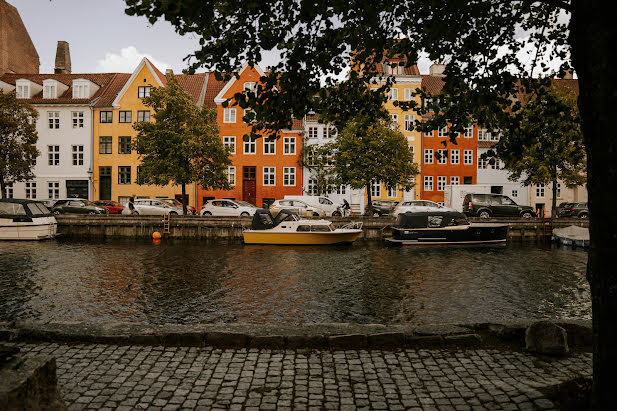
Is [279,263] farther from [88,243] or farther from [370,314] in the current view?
[88,243]

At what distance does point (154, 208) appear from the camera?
38.5 m

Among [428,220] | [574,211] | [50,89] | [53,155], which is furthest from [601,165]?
[50,89]

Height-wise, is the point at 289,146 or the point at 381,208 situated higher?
the point at 289,146

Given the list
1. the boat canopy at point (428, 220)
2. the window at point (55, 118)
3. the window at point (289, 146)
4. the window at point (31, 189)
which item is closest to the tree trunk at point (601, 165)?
the boat canopy at point (428, 220)

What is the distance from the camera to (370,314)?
42.1 ft

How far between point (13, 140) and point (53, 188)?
10.1 metres

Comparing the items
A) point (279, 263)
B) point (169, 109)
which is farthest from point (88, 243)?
point (279, 263)

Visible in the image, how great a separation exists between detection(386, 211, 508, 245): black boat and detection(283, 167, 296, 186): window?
21838 millimetres

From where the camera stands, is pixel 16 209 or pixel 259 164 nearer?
pixel 16 209

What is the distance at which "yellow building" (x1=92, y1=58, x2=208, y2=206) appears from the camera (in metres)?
49.9

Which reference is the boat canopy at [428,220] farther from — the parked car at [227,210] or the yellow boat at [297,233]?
the parked car at [227,210]

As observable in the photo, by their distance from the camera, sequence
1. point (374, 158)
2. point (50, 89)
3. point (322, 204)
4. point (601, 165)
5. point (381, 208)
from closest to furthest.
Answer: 1. point (601, 165)
2. point (374, 158)
3. point (322, 204)
4. point (381, 208)
5. point (50, 89)

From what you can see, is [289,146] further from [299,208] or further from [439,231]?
[439,231]

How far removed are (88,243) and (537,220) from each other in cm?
3003
